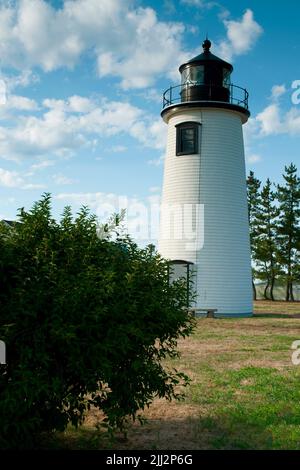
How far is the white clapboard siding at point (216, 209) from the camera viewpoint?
2530cm

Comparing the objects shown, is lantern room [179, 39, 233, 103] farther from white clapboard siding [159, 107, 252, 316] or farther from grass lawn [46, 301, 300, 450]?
grass lawn [46, 301, 300, 450]

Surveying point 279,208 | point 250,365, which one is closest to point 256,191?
point 279,208

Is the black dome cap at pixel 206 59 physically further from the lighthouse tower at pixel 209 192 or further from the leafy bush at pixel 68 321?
the leafy bush at pixel 68 321

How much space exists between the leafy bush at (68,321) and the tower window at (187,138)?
20385 millimetres

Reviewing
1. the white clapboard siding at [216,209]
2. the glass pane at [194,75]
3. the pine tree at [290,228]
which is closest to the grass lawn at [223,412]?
the white clapboard siding at [216,209]

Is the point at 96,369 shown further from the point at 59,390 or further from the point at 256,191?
the point at 256,191

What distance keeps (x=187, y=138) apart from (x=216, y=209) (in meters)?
4.22

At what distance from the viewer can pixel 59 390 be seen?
5609 mm

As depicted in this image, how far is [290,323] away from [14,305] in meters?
20.4

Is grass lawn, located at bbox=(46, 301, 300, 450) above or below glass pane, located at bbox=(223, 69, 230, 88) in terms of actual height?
below

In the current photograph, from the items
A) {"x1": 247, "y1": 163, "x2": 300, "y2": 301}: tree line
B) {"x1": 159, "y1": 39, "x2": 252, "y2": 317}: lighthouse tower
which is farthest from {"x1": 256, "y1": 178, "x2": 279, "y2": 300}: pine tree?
{"x1": 159, "y1": 39, "x2": 252, "y2": 317}: lighthouse tower

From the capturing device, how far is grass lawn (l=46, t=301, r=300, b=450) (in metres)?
6.87

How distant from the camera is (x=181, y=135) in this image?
26875mm

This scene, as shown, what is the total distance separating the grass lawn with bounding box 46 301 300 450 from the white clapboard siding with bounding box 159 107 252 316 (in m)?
11.2
